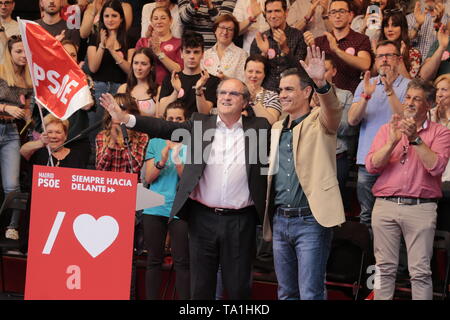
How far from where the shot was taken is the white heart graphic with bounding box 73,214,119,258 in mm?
4664

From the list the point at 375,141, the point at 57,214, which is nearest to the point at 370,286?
the point at 375,141

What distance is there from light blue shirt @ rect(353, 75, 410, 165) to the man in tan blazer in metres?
1.45

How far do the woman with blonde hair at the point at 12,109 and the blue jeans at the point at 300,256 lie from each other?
3007 mm

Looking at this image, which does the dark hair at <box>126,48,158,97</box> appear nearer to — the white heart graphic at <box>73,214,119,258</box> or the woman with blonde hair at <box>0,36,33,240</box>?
the woman with blonde hair at <box>0,36,33,240</box>

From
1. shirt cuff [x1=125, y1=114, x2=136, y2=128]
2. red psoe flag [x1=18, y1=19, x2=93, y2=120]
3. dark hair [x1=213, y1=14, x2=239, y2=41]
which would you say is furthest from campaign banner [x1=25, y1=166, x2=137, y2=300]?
dark hair [x1=213, y1=14, x2=239, y2=41]

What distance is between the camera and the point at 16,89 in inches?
292

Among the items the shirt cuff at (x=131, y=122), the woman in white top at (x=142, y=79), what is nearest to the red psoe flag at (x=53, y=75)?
the shirt cuff at (x=131, y=122)

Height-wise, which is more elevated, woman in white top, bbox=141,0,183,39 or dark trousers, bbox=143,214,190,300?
woman in white top, bbox=141,0,183,39

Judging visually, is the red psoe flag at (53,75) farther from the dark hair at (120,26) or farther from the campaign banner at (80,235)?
the dark hair at (120,26)

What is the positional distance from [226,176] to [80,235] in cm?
98

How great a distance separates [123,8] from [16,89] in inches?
66.0

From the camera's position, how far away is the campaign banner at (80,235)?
4648mm

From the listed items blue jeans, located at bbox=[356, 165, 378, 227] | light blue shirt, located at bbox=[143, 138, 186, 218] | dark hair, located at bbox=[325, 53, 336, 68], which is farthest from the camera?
dark hair, located at bbox=[325, 53, 336, 68]
